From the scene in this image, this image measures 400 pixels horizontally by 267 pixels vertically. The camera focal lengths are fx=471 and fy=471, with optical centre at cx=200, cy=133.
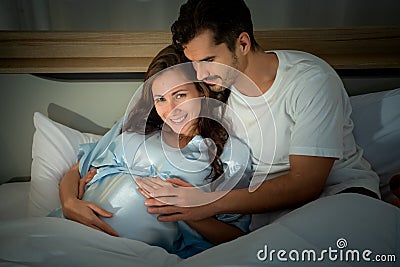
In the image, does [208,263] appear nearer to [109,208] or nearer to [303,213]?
[303,213]

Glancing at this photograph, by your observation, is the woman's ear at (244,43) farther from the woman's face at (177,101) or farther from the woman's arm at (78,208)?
the woman's arm at (78,208)

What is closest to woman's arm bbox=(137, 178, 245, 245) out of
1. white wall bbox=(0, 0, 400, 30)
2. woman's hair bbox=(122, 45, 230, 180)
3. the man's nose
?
woman's hair bbox=(122, 45, 230, 180)

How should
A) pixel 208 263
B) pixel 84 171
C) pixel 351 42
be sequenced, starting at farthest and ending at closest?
1. pixel 351 42
2. pixel 84 171
3. pixel 208 263


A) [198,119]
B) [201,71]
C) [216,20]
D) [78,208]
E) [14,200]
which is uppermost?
[216,20]

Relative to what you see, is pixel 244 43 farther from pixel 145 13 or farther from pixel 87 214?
pixel 87 214

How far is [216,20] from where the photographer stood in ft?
3.41

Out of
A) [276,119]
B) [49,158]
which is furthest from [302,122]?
[49,158]

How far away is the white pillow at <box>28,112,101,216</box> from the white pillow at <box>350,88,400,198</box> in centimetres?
75

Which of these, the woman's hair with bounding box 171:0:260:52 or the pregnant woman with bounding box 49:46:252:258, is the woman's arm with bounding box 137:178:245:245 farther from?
the woman's hair with bounding box 171:0:260:52

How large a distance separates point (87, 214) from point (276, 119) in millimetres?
485

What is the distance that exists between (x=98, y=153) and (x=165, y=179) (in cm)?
23

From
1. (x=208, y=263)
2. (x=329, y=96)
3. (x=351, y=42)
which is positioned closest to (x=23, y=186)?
(x=208, y=263)

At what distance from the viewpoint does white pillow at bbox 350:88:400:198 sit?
4.07 feet

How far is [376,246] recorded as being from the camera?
84cm
